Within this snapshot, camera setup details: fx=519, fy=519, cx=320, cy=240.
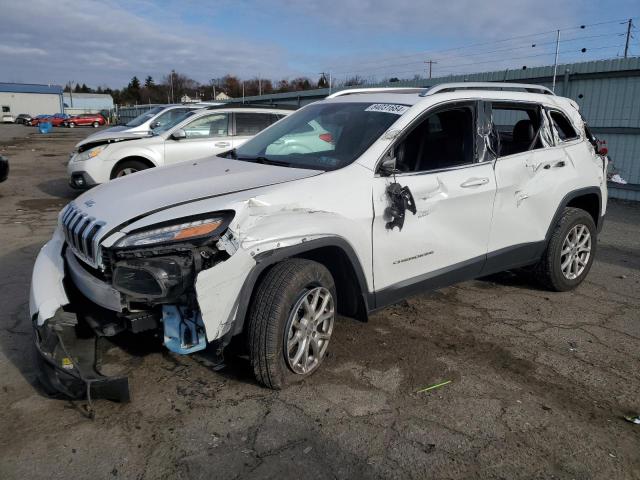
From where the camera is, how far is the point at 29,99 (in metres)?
79.3

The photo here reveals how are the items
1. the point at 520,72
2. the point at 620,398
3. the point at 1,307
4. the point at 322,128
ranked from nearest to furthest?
1. the point at 620,398
2. the point at 322,128
3. the point at 1,307
4. the point at 520,72

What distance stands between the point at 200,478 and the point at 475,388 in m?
1.76

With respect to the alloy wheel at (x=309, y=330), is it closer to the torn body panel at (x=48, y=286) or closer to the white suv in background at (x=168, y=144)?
the torn body panel at (x=48, y=286)

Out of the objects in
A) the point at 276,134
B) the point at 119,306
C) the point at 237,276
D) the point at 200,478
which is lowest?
the point at 200,478

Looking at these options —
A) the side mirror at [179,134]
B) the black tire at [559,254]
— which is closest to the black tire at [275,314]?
the black tire at [559,254]

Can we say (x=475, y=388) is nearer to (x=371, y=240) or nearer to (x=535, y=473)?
(x=535, y=473)

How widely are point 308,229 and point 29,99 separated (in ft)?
298

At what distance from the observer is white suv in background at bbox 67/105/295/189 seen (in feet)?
29.0

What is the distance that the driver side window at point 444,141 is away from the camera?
3982 mm

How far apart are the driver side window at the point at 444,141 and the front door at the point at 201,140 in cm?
562

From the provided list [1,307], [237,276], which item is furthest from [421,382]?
[1,307]

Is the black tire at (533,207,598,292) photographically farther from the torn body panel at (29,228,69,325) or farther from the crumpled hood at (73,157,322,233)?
the torn body panel at (29,228,69,325)

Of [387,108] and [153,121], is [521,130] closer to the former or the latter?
[387,108]

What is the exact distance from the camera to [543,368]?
139 inches
